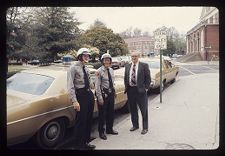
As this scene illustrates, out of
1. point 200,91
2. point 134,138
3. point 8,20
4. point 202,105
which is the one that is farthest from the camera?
point 200,91

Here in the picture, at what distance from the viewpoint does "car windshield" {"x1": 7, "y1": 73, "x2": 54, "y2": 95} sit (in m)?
3.47

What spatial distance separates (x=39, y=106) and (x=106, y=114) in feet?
4.39

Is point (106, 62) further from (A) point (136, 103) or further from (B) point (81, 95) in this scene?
(A) point (136, 103)

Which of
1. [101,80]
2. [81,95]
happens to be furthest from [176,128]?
[81,95]

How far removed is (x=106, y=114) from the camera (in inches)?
177

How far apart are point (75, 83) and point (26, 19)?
1.07 m

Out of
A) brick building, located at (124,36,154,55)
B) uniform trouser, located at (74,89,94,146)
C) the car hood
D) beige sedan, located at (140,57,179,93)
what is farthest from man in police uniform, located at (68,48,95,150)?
beige sedan, located at (140,57,179,93)

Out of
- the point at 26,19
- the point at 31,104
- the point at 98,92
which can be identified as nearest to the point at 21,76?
the point at 31,104

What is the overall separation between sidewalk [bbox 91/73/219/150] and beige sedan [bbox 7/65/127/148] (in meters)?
0.63

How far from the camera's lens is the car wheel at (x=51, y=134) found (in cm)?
358

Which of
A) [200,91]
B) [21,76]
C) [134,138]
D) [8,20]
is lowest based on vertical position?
[134,138]

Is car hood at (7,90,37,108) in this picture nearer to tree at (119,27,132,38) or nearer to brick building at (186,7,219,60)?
tree at (119,27,132,38)

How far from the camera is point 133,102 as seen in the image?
4762 millimetres

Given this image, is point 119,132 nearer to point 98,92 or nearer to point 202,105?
point 98,92
